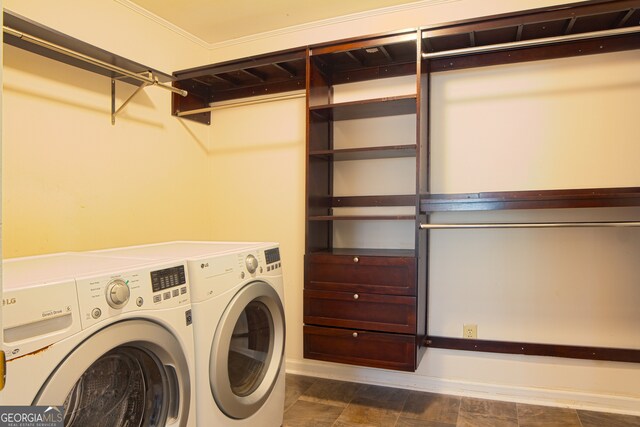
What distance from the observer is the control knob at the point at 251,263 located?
1.73 metres

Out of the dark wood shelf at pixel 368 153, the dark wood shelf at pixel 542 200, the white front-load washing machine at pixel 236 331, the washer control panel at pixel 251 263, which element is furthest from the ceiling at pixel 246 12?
the washer control panel at pixel 251 263

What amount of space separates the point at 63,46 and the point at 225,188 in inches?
52.1

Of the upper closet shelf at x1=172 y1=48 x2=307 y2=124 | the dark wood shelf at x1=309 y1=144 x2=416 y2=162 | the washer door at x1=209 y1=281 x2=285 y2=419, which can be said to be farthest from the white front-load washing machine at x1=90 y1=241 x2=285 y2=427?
the upper closet shelf at x1=172 y1=48 x2=307 y2=124

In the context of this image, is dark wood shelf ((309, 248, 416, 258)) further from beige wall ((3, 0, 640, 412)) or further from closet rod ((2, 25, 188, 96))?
closet rod ((2, 25, 188, 96))

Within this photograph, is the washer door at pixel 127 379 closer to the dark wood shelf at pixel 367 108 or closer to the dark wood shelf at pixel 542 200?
the dark wood shelf at pixel 542 200

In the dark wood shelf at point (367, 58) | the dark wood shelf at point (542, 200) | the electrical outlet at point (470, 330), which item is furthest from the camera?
the electrical outlet at point (470, 330)

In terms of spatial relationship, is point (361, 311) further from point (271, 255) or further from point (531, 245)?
point (531, 245)

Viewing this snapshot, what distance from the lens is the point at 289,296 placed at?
2.79m

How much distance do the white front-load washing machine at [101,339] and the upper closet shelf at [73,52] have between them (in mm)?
911

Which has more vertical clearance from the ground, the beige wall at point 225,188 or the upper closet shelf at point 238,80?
the upper closet shelf at point 238,80

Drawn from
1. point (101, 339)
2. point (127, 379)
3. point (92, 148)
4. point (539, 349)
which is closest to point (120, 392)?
point (127, 379)

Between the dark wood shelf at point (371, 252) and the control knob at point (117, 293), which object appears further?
the dark wood shelf at point (371, 252)

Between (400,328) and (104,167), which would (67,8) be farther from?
(400,328)

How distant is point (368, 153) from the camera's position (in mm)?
2426
